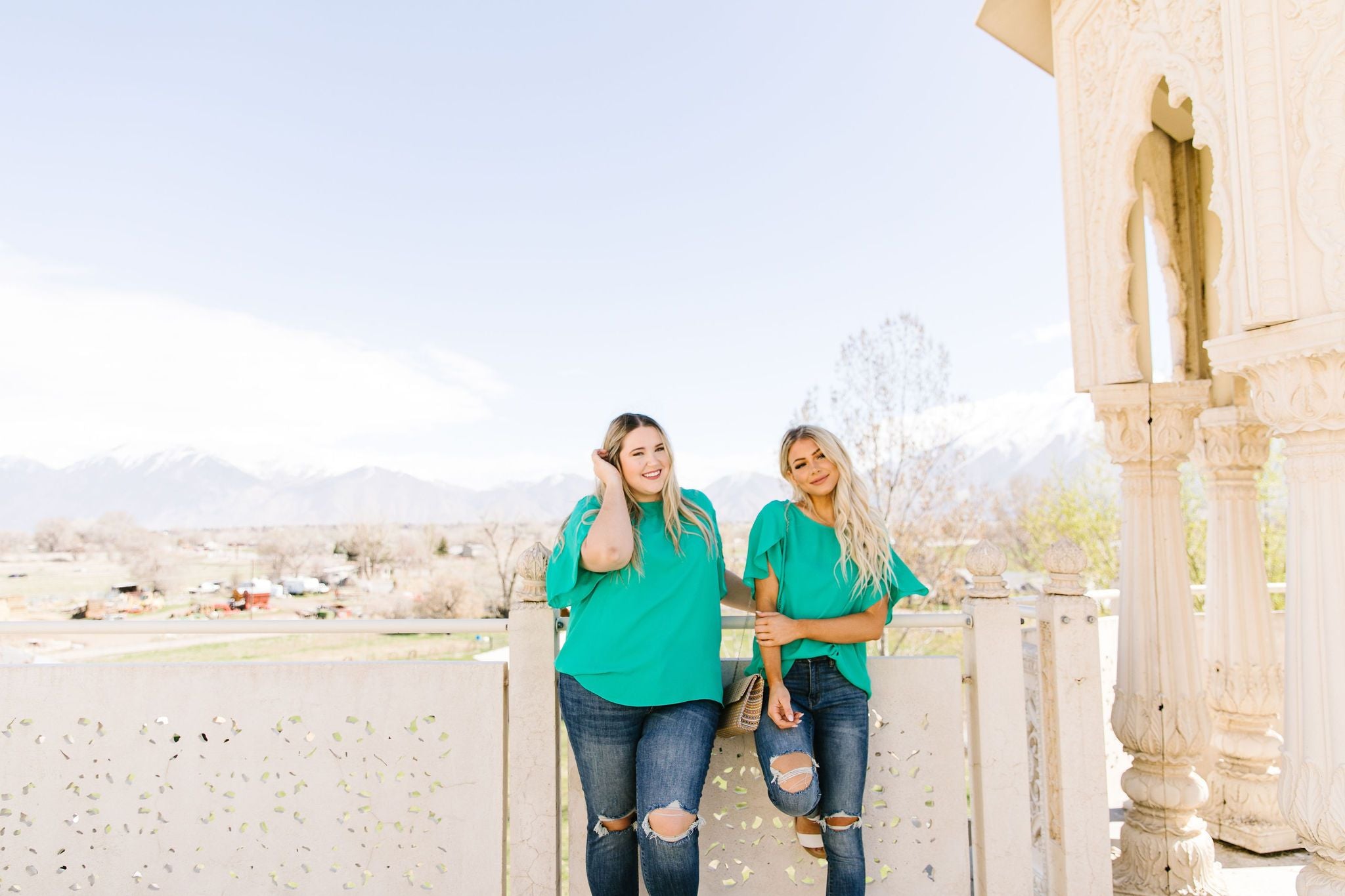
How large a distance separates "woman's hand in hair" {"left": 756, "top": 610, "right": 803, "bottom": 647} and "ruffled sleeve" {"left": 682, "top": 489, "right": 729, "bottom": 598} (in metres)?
0.21

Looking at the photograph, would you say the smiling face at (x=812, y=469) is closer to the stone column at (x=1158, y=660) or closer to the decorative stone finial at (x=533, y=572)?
the decorative stone finial at (x=533, y=572)

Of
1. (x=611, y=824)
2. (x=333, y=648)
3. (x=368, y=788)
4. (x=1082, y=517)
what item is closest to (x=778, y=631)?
(x=611, y=824)

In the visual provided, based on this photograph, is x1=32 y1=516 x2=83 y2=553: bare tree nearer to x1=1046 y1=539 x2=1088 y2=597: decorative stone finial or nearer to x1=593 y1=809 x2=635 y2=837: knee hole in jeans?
x1=593 y1=809 x2=635 y2=837: knee hole in jeans

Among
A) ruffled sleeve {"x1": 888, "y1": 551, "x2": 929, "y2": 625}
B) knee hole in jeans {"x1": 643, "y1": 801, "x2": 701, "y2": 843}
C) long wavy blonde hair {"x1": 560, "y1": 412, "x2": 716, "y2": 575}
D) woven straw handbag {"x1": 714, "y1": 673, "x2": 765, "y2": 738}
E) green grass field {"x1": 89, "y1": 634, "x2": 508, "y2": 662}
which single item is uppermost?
long wavy blonde hair {"x1": 560, "y1": 412, "x2": 716, "y2": 575}

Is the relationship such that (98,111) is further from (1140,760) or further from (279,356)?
(1140,760)

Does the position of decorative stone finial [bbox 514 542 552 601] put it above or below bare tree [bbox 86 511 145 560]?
above

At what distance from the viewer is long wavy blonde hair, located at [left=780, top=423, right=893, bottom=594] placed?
2266mm

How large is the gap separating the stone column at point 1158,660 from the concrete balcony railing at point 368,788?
895 millimetres

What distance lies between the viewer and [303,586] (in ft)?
83.3

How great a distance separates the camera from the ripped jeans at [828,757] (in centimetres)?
210

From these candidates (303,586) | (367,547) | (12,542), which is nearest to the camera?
(303,586)

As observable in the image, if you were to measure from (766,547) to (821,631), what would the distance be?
0.98ft

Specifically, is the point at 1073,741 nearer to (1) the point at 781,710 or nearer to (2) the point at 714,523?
(1) the point at 781,710

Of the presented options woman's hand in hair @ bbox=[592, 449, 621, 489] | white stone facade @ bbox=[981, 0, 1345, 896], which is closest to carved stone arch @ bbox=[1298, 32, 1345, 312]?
white stone facade @ bbox=[981, 0, 1345, 896]
